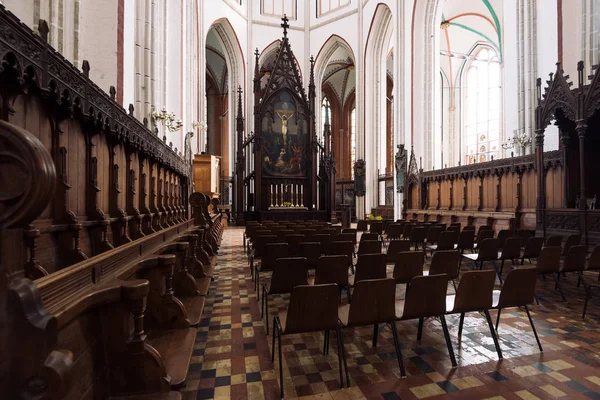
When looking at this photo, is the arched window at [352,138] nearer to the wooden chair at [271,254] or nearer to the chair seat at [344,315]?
the wooden chair at [271,254]

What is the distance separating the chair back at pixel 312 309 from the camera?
2.36 m

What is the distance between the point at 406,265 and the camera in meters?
Result: 3.87

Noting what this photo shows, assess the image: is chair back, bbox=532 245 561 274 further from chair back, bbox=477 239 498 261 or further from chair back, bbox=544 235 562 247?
chair back, bbox=544 235 562 247

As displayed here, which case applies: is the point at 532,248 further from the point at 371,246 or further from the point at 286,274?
the point at 286,274

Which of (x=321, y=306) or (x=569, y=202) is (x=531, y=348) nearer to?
(x=321, y=306)

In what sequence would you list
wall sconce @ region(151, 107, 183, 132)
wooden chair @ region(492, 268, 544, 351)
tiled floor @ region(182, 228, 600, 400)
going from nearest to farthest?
tiled floor @ region(182, 228, 600, 400) < wooden chair @ region(492, 268, 544, 351) < wall sconce @ region(151, 107, 183, 132)

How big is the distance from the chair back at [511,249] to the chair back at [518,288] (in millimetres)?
2302

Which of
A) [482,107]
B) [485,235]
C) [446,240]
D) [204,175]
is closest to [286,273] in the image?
[446,240]

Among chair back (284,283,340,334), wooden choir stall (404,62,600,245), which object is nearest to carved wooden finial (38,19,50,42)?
chair back (284,283,340,334)

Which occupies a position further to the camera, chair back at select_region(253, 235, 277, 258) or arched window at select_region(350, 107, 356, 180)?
arched window at select_region(350, 107, 356, 180)

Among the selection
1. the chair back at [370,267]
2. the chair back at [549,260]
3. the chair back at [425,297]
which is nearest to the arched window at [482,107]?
the chair back at [549,260]

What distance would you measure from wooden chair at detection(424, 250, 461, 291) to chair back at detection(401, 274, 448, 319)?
1.02 m

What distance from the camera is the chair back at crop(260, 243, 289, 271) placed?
4.56 m

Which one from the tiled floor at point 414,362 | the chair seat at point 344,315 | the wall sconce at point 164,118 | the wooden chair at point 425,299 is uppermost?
the wall sconce at point 164,118
